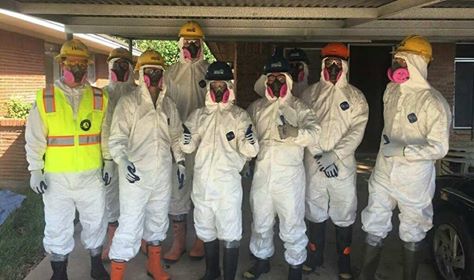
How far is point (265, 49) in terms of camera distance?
907cm

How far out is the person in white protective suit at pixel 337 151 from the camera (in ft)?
13.1

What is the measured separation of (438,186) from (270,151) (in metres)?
1.54

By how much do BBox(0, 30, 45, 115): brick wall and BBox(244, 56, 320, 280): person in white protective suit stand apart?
6786mm

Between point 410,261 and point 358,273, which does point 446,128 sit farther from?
point 358,273

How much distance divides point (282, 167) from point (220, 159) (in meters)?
0.49

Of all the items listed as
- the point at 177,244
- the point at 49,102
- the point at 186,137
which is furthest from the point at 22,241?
the point at 186,137

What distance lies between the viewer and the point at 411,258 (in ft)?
12.2

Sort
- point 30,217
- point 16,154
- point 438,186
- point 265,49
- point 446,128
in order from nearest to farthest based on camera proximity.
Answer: point 446,128 < point 438,186 < point 30,217 < point 16,154 < point 265,49

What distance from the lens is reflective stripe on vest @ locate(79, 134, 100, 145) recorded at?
12.2ft

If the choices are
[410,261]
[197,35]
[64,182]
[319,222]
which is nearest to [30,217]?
[64,182]

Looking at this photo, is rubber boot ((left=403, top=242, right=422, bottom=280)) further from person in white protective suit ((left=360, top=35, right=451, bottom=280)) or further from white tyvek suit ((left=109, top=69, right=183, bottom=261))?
white tyvek suit ((left=109, top=69, right=183, bottom=261))

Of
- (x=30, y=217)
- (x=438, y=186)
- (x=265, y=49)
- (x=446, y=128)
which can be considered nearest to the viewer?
(x=446, y=128)

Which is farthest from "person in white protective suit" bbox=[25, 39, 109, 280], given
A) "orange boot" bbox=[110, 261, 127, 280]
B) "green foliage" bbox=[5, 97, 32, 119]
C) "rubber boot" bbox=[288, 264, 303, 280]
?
"green foliage" bbox=[5, 97, 32, 119]

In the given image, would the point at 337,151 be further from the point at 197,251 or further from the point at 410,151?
the point at 197,251
